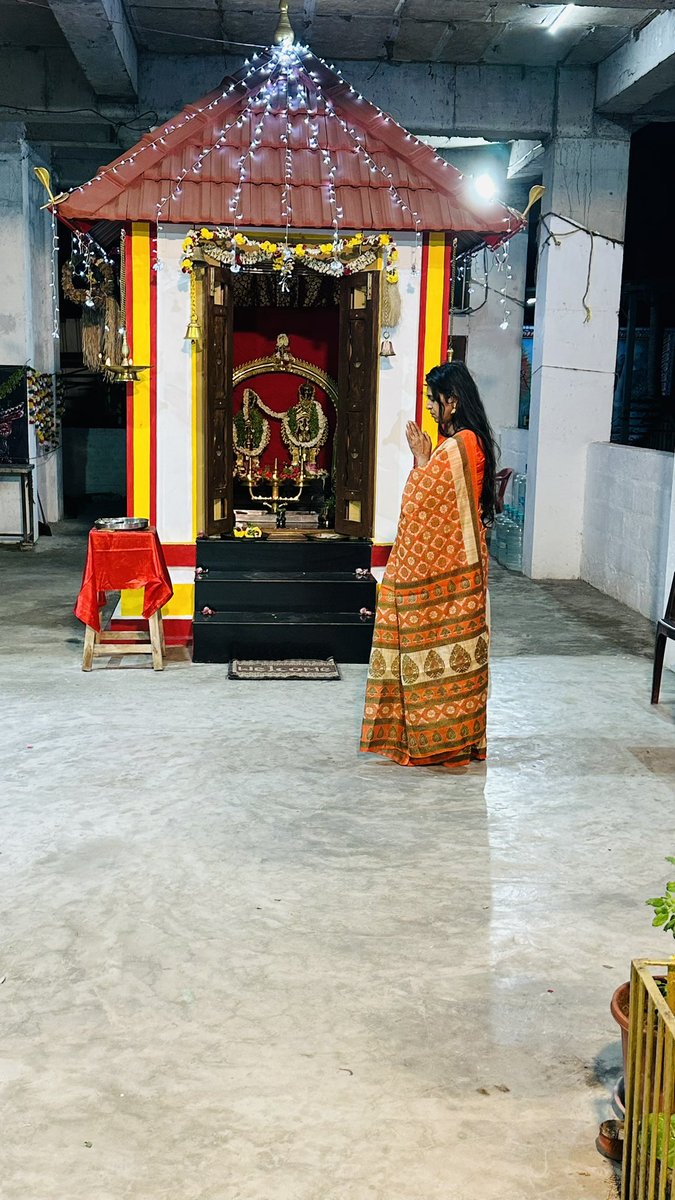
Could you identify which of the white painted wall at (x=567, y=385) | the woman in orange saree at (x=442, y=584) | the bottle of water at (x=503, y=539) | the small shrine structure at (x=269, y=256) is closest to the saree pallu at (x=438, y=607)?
the woman in orange saree at (x=442, y=584)

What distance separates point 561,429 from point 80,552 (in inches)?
187

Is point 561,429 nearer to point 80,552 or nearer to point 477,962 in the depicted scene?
point 80,552

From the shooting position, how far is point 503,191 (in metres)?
13.1

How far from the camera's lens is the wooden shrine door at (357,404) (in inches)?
311

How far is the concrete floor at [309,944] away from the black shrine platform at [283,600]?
900 millimetres

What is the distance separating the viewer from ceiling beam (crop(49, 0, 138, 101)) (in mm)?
8406

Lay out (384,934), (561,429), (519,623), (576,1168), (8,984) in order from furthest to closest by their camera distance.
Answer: (561,429) < (519,623) < (384,934) < (8,984) < (576,1168)

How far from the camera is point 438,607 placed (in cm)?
543

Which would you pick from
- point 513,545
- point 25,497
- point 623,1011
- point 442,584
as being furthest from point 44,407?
point 623,1011

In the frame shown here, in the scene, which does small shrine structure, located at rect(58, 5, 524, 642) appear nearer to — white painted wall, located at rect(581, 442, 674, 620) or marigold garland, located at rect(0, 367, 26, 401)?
white painted wall, located at rect(581, 442, 674, 620)

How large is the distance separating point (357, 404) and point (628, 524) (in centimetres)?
293

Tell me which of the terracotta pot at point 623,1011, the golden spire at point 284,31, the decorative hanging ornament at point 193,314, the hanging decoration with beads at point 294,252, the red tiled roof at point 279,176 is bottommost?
the terracotta pot at point 623,1011

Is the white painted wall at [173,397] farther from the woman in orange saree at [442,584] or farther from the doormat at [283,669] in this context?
the woman in orange saree at [442,584]

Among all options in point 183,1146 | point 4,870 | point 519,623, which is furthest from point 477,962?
point 519,623
